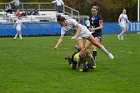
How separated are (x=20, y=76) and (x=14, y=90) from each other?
2352 mm

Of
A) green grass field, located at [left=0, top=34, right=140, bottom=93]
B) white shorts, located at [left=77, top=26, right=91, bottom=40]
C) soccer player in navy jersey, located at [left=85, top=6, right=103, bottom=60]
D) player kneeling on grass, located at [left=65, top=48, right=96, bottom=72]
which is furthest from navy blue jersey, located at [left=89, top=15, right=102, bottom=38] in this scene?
player kneeling on grass, located at [left=65, top=48, right=96, bottom=72]

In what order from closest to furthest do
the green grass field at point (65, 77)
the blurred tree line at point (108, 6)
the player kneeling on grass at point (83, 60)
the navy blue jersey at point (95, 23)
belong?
the green grass field at point (65, 77) → the player kneeling on grass at point (83, 60) → the navy blue jersey at point (95, 23) → the blurred tree line at point (108, 6)

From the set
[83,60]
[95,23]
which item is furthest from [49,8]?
[83,60]

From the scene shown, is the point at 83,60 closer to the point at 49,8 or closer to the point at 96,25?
the point at 96,25

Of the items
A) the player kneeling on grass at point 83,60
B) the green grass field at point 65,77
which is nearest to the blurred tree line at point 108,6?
the green grass field at point 65,77

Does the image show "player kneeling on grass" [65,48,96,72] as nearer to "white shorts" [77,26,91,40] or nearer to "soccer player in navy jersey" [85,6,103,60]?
"white shorts" [77,26,91,40]

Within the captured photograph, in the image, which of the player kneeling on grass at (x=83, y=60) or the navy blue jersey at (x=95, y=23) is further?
the navy blue jersey at (x=95, y=23)

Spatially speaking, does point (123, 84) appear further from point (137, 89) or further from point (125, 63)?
point (125, 63)

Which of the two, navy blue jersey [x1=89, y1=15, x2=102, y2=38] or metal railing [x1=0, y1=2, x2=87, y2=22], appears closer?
navy blue jersey [x1=89, y1=15, x2=102, y2=38]

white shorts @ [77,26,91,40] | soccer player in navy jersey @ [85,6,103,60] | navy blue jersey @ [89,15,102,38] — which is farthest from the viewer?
navy blue jersey @ [89,15,102,38]

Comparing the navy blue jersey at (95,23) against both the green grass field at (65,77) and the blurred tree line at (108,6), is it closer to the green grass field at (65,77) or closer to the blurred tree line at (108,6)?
the green grass field at (65,77)

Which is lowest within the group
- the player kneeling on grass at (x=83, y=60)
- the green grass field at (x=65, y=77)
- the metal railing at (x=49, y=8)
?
the green grass field at (x=65, y=77)

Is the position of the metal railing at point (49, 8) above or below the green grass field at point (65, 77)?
above

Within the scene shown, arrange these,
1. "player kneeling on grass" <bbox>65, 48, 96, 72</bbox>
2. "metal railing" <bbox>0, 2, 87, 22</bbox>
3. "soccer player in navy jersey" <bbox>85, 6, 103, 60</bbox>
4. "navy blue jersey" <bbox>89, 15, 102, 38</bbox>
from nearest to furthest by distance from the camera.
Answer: "player kneeling on grass" <bbox>65, 48, 96, 72</bbox>, "soccer player in navy jersey" <bbox>85, 6, 103, 60</bbox>, "navy blue jersey" <bbox>89, 15, 102, 38</bbox>, "metal railing" <bbox>0, 2, 87, 22</bbox>
